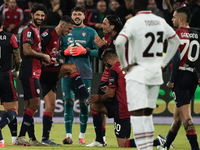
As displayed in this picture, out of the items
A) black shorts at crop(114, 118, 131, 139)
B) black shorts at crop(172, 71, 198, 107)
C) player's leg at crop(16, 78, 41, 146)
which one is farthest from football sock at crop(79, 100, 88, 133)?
black shorts at crop(172, 71, 198, 107)

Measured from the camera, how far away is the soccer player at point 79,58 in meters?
8.03

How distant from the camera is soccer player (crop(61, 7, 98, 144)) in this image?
316 inches

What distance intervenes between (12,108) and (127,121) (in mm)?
1923

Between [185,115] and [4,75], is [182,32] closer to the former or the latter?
[185,115]

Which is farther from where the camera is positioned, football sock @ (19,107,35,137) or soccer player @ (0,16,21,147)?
football sock @ (19,107,35,137)

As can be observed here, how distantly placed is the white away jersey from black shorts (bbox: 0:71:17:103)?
2.72 m

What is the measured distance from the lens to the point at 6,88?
677 cm

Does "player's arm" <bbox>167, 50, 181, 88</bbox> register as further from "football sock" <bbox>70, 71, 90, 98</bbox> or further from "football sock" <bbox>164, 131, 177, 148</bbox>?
"football sock" <bbox>70, 71, 90, 98</bbox>

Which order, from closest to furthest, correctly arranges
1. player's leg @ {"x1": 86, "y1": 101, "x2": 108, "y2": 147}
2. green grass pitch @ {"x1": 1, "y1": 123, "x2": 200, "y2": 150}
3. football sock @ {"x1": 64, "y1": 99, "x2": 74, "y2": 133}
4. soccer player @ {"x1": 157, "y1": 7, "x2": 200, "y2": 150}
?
soccer player @ {"x1": 157, "y1": 7, "x2": 200, "y2": 150}
player's leg @ {"x1": 86, "y1": 101, "x2": 108, "y2": 147}
green grass pitch @ {"x1": 1, "y1": 123, "x2": 200, "y2": 150}
football sock @ {"x1": 64, "y1": 99, "x2": 74, "y2": 133}

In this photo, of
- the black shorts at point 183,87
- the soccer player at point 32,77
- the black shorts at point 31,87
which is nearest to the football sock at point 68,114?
the soccer player at point 32,77

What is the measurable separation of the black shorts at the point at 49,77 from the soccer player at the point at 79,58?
780 millimetres

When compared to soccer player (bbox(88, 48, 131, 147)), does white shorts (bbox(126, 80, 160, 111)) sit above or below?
above

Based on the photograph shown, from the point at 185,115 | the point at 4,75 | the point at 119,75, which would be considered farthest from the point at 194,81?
the point at 4,75

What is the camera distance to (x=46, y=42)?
727 centimetres
